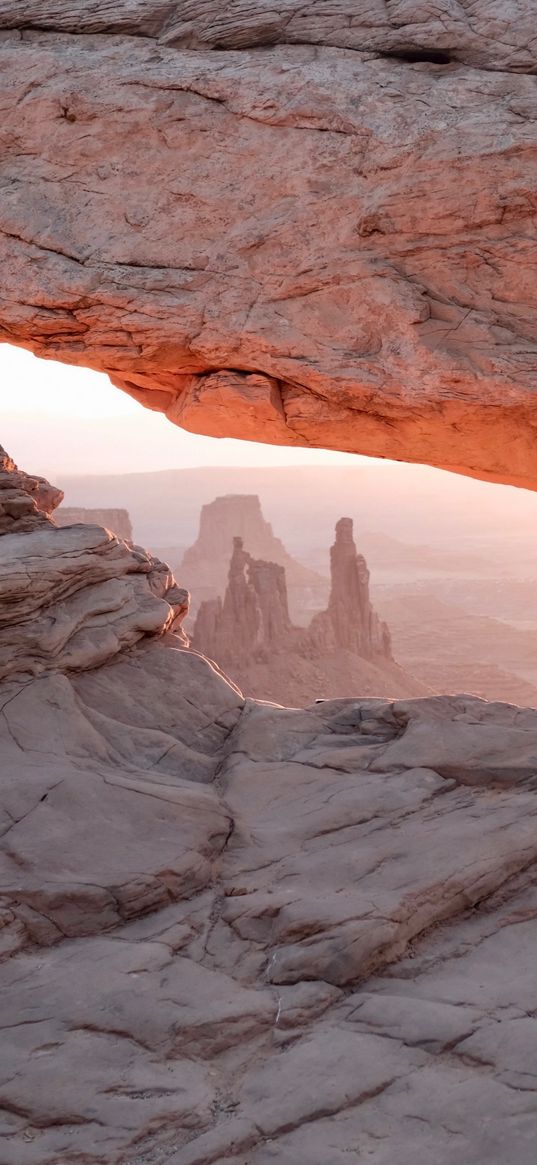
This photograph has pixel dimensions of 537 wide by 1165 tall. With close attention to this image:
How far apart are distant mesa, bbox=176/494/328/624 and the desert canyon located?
82772 millimetres

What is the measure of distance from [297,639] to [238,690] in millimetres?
43114

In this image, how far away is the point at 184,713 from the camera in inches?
377

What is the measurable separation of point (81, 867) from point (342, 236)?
6.75 m

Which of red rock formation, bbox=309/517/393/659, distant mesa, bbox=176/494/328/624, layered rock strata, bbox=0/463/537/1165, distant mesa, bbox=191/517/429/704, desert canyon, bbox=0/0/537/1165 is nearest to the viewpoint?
layered rock strata, bbox=0/463/537/1165

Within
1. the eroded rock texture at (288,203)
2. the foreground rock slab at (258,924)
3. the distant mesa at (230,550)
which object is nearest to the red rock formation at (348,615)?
the distant mesa at (230,550)

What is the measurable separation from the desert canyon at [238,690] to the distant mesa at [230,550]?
272 feet

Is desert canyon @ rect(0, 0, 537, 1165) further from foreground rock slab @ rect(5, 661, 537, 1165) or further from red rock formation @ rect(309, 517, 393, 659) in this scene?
red rock formation @ rect(309, 517, 393, 659)

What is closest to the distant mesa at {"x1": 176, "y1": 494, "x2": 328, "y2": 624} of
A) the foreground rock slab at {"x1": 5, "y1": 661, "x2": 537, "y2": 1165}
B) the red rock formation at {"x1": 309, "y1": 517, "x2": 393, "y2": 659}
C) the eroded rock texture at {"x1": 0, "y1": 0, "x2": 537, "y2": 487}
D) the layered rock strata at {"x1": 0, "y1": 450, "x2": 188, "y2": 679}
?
the red rock formation at {"x1": 309, "y1": 517, "x2": 393, "y2": 659}

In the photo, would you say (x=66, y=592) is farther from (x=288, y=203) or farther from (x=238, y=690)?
(x=288, y=203)

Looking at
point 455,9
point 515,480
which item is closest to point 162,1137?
point 515,480

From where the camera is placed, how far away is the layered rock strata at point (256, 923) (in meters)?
6.02

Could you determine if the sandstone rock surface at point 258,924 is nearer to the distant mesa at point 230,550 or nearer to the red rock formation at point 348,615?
the red rock formation at point 348,615

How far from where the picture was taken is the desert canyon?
6309mm

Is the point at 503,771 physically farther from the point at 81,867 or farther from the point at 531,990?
the point at 81,867
